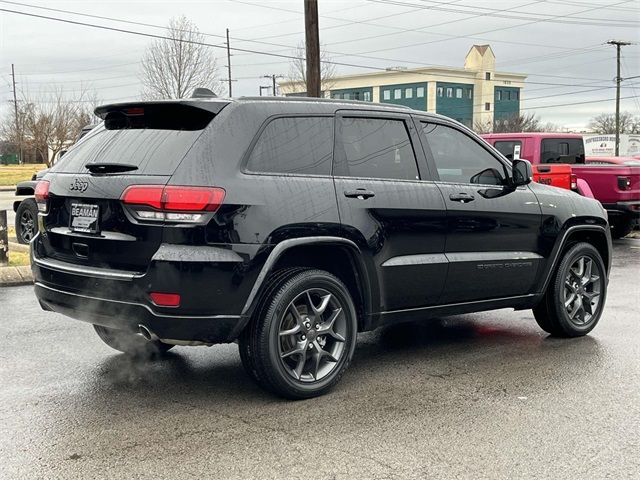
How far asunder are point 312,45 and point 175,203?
13.5 meters

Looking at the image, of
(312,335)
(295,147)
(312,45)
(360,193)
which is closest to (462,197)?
(360,193)

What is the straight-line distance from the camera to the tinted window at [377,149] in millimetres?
4988

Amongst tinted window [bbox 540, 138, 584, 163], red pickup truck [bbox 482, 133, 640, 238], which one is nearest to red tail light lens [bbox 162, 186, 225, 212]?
red pickup truck [bbox 482, 133, 640, 238]

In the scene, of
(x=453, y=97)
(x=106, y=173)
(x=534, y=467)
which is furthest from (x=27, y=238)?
(x=453, y=97)

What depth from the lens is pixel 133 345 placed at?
569cm

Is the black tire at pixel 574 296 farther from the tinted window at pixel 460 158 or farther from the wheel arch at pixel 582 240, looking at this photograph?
the tinted window at pixel 460 158

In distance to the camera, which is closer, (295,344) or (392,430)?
(392,430)

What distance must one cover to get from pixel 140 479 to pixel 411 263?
7.94ft

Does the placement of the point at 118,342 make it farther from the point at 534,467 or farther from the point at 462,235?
the point at 534,467

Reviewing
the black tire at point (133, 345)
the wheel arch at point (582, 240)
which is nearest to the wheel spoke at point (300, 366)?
the black tire at point (133, 345)

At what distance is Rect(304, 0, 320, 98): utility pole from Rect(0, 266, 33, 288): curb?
9437mm

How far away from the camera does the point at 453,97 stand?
10194 cm

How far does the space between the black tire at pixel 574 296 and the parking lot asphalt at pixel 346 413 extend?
6.4 inches

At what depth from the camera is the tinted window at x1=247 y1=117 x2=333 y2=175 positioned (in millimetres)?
4505
